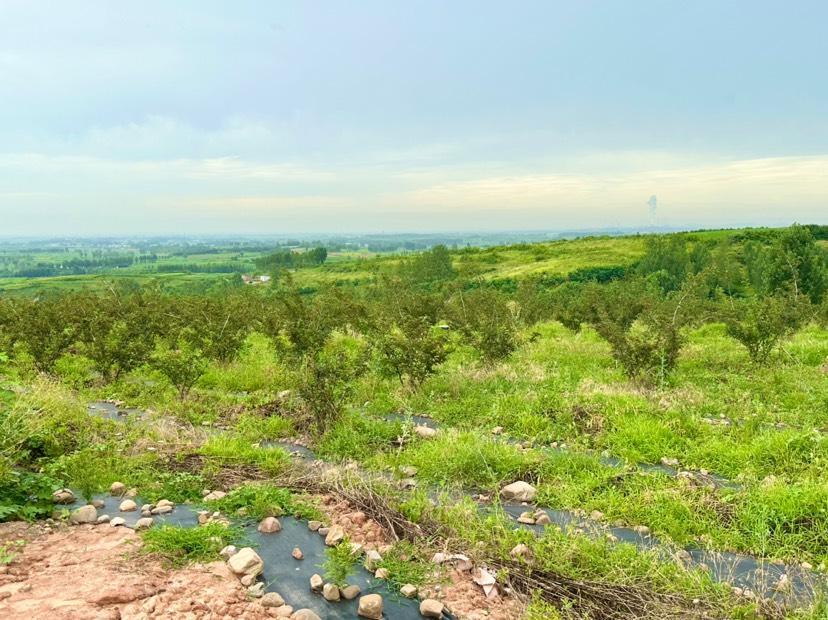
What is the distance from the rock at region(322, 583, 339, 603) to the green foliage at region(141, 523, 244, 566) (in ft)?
3.92

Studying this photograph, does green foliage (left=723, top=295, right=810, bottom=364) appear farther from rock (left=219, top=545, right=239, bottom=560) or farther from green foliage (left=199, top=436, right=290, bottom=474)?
rock (left=219, top=545, right=239, bottom=560)

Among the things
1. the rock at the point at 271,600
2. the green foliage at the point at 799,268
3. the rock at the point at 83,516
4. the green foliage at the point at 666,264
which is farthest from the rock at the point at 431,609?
the green foliage at the point at 666,264

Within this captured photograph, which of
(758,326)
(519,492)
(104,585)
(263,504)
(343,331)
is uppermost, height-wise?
(758,326)

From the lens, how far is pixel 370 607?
4.56m

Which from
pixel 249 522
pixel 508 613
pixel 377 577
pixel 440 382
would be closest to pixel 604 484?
pixel 508 613

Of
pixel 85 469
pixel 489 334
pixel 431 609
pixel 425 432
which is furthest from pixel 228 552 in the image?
pixel 489 334

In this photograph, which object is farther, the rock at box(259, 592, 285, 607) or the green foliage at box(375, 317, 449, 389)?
the green foliage at box(375, 317, 449, 389)

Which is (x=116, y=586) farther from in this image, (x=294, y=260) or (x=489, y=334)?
(x=294, y=260)

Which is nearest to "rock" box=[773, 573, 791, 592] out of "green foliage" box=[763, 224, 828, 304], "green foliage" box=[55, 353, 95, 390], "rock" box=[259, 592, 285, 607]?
"rock" box=[259, 592, 285, 607]

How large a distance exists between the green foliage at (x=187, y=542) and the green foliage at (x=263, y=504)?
1.82 feet

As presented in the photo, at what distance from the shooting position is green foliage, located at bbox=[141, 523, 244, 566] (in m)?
5.17

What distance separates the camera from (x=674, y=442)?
823cm

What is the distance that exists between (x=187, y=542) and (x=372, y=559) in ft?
5.89

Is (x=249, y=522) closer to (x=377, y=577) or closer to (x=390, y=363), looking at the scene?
(x=377, y=577)
